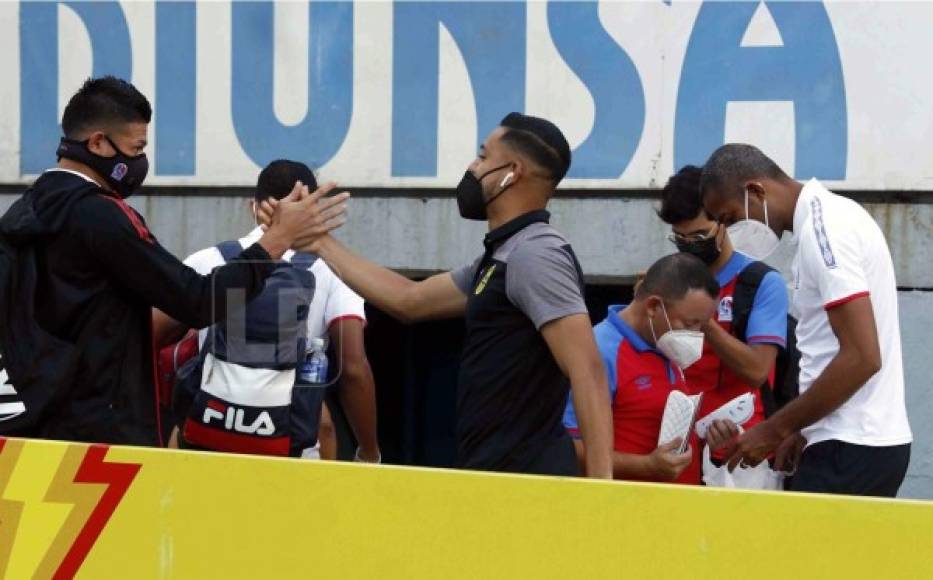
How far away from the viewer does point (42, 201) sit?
3.99m

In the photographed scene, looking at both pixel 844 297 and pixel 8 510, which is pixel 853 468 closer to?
pixel 844 297

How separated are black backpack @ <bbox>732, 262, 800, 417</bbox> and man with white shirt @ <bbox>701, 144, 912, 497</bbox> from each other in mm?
491

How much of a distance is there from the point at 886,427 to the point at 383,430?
3.68 metres

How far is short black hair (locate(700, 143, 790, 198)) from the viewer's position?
176 inches

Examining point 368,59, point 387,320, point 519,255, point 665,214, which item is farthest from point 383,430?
point 519,255

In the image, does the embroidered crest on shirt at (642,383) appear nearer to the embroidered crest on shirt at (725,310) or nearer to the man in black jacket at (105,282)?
the embroidered crest on shirt at (725,310)

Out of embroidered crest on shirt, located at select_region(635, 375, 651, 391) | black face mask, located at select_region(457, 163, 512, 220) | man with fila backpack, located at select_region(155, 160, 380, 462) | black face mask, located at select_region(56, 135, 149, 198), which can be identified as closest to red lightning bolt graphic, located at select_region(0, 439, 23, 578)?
black face mask, located at select_region(56, 135, 149, 198)

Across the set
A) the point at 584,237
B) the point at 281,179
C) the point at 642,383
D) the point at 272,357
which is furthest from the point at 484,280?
the point at 584,237

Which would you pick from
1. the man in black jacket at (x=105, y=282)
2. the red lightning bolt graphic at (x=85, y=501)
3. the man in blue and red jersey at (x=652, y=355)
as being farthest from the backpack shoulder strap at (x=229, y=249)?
the red lightning bolt graphic at (x=85, y=501)

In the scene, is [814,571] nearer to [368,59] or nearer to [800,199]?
[800,199]

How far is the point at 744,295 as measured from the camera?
16.3ft

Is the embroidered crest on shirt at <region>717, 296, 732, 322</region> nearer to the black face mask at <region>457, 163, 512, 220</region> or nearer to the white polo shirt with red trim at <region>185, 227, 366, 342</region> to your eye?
the black face mask at <region>457, 163, 512, 220</region>

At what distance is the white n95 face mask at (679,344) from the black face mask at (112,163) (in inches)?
64.4

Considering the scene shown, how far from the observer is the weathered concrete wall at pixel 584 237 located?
651 cm
